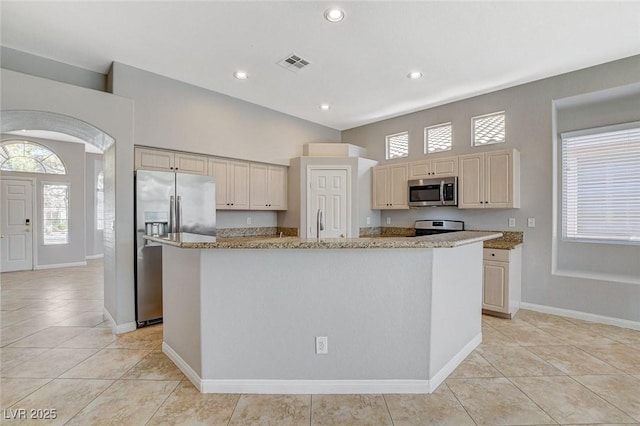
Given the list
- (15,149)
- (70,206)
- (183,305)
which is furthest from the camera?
(70,206)

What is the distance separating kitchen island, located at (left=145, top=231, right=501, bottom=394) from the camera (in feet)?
7.07

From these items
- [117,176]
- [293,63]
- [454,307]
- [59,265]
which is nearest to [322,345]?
[454,307]

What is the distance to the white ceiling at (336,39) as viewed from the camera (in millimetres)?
2588

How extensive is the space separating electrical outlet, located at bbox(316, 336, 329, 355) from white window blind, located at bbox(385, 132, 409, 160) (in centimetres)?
405

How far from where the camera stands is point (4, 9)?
2613 millimetres

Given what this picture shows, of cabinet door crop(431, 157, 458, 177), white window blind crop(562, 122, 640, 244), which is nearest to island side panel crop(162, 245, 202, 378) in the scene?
cabinet door crop(431, 157, 458, 177)

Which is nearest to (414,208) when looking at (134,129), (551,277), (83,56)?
(551,277)

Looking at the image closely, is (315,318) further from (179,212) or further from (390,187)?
(390,187)

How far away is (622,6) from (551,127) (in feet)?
5.10

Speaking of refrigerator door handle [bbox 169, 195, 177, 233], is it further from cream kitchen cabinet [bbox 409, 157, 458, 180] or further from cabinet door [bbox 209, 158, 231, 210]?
cream kitchen cabinet [bbox 409, 157, 458, 180]

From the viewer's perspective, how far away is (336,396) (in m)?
2.12

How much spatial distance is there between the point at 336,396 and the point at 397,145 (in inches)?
176

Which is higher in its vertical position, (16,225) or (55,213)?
(55,213)

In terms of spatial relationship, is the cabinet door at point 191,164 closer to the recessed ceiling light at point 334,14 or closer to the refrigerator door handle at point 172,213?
the refrigerator door handle at point 172,213
